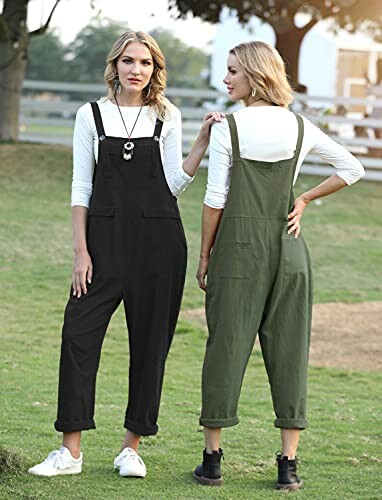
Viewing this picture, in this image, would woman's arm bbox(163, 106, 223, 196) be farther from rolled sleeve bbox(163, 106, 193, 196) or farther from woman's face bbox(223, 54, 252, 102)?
woman's face bbox(223, 54, 252, 102)

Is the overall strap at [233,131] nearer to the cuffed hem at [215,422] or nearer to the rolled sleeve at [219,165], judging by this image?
the rolled sleeve at [219,165]

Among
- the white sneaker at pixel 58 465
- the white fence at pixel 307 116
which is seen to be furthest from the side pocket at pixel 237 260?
the white fence at pixel 307 116

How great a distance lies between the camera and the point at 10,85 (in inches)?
789

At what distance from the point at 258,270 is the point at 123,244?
57cm

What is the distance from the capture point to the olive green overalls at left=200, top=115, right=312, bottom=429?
15.1 ft

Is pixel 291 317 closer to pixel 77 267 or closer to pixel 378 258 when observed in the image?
pixel 77 267

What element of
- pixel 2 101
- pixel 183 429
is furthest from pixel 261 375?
pixel 2 101

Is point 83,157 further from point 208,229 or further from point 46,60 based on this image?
point 46,60

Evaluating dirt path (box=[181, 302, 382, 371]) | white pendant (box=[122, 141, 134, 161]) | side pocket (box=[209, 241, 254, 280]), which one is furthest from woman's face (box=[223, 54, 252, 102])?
dirt path (box=[181, 302, 382, 371])

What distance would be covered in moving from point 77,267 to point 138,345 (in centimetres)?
43

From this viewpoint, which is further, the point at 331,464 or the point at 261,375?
the point at 261,375

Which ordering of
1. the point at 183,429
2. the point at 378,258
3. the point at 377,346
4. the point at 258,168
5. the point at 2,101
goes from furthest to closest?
the point at 2,101
the point at 378,258
the point at 377,346
the point at 183,429
the point at 258,168

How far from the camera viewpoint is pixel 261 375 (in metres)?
8.61

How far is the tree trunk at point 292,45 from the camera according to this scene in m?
23.9
